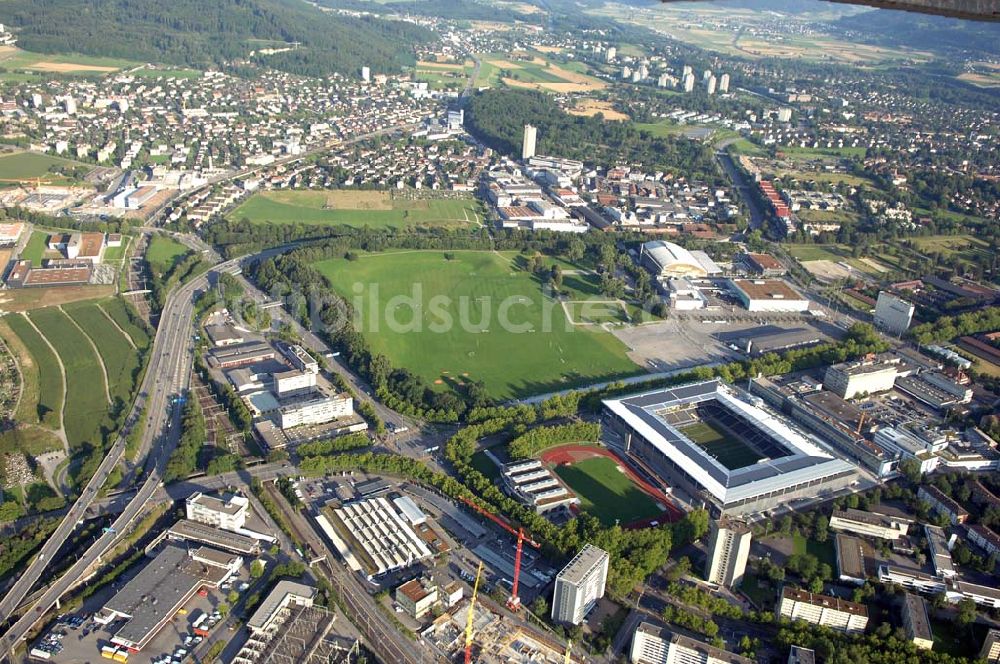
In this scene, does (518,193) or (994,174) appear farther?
(994,174)

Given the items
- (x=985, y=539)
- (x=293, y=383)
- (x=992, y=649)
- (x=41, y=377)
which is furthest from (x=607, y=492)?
(x=41, y=377)

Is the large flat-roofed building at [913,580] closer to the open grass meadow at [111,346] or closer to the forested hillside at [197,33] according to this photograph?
the open grass meadow at [111,346]

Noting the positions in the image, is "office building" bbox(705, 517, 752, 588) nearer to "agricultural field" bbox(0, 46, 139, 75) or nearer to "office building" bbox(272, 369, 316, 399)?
"office building" bbox(272, 369, 316, 399)

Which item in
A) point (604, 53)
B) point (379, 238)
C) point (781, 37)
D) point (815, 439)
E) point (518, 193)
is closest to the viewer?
point (815, 439)

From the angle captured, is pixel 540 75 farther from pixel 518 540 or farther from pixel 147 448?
pixel 518 540

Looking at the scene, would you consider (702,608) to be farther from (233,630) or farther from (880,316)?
(880,316)

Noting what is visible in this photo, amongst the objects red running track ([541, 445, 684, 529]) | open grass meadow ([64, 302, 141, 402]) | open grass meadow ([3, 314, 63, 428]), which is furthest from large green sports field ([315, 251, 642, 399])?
open grass meadow ([3, 314, 63, 428])

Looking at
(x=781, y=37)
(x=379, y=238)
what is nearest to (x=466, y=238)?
(x=379, y=238)
